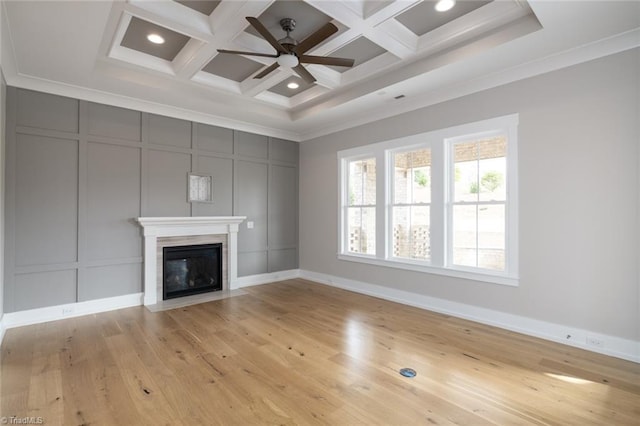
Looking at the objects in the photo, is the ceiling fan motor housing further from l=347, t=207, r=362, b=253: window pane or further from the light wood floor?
l=347, t=207, r=362, b=253: window pane

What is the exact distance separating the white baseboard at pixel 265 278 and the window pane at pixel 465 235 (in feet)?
11.1

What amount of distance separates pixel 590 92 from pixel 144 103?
555 centimetres

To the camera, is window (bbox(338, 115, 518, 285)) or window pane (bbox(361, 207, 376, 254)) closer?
window (bbox(338, 115, 518, 285))

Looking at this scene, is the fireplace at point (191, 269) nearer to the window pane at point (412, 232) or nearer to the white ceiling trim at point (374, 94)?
the white ceiling trim at point (374, 94)

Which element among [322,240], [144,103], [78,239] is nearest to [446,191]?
[322,240]

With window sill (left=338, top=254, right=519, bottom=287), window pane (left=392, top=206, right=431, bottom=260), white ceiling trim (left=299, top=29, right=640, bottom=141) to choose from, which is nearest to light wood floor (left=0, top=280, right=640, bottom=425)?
window sill (left=338, top=254, right=519, bottom=287)

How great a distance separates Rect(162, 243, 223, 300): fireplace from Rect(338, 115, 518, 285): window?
90.7 inches

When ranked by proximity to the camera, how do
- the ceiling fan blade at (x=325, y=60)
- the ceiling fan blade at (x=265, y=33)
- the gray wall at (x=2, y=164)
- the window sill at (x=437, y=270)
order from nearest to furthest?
1. the ceiling fan blade at (x=265, y=33)
2. the ceiling fan blade at (x=325, y=60)
3. the gray wall at (x=2, y=164)
4. the window sill at (x=437, y=270)

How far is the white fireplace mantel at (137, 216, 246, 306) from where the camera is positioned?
4.71 metres

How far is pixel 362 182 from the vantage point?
5.67m

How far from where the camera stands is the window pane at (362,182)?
5.47 metres

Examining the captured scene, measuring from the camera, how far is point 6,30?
9.45 feet

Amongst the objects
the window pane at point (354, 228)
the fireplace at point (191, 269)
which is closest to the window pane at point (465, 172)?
the window pane at point (354, 228)

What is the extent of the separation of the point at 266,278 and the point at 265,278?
2 cm
